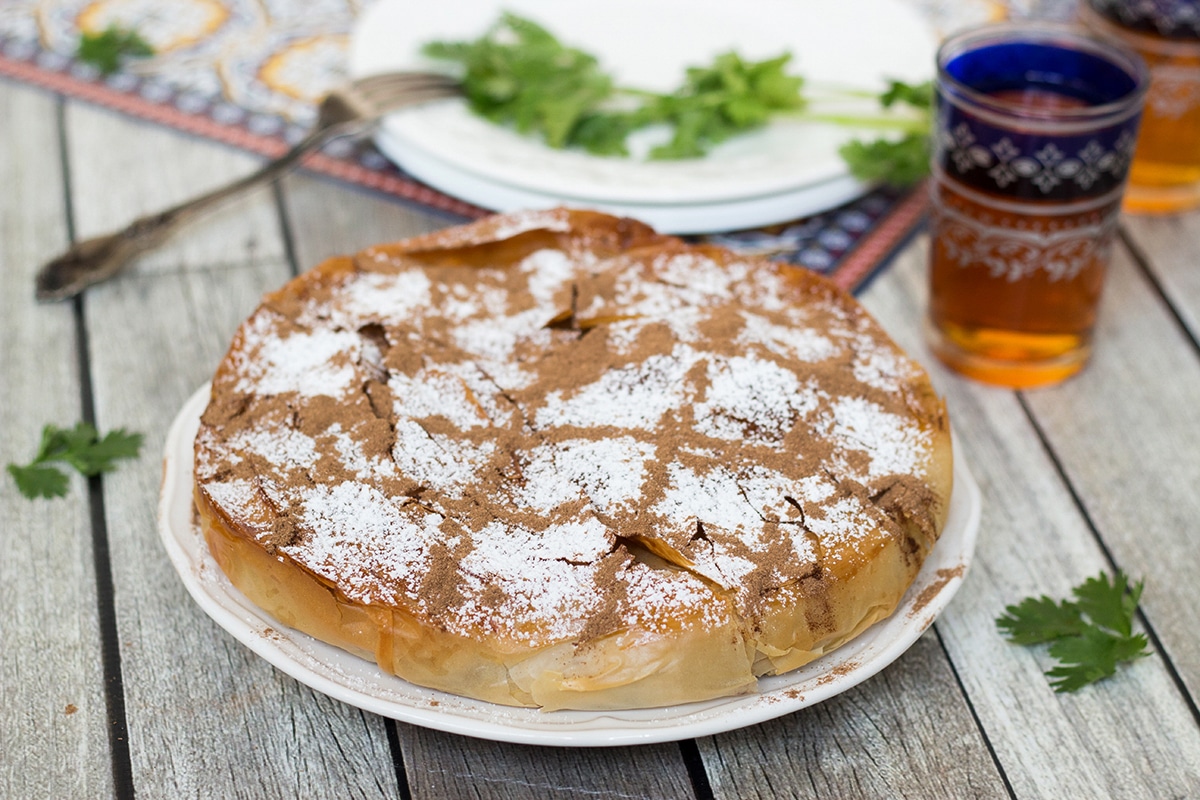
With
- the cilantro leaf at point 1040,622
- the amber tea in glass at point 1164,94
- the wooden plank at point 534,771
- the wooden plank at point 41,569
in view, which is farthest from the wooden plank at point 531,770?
the amber tea in glass at point 1164,94

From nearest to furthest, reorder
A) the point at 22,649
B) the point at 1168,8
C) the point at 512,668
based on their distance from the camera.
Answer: the point at 512,668 < the point at 22,649 < the point at 1168,8

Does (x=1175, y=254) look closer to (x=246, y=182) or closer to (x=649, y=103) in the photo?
(x=649, y=103)

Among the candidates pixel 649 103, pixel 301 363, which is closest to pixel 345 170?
pixel 649 103

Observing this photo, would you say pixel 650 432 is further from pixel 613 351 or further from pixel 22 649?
pixel 22 649

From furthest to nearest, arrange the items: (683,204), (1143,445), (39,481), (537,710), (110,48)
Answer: (110,48), (683,204), (1143,445), (39,481), (537,710)

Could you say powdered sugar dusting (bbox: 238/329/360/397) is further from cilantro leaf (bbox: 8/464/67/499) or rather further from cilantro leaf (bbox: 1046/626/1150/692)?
cilantro leaf (bbox: 1046/626/1150/692)

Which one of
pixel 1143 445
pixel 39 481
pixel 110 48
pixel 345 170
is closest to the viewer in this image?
pixel 39 481

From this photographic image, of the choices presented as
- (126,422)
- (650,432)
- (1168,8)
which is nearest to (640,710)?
(650,432)

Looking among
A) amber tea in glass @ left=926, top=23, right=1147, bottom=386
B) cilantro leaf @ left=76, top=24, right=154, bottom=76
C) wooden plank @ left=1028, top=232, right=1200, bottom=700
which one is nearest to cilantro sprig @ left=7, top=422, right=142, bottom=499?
cilantro leaf @ left=76, top=24, right=154, bottom=76
